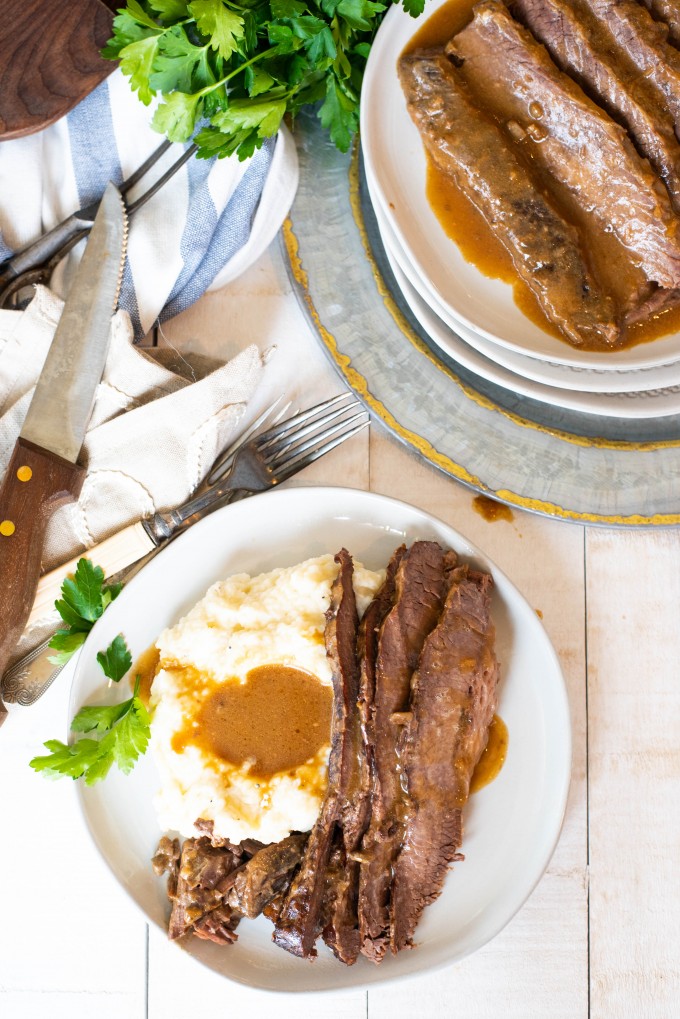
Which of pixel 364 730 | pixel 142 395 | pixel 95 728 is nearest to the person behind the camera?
pixel 364 730

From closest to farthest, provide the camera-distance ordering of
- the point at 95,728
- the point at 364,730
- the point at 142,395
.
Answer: the point at 364,730
the point at 95,728
the point at 142,395

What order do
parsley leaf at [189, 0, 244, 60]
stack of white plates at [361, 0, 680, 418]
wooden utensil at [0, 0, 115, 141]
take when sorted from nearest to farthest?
parsley leaf at [189, 0, 244, 60] → stack of white plates at [361, 0, 680, 418] → wooden utensil at [0, 0, 115, 141]

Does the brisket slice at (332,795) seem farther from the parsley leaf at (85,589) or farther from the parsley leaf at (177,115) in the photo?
the parsley leaf at (177,115)

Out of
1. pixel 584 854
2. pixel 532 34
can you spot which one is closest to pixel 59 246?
pixel 532 34

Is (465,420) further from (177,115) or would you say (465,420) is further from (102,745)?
(102,745)

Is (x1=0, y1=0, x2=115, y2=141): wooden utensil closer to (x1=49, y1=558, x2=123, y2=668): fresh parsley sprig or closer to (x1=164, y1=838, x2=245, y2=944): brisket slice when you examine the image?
(x1=49, y1=558, x2=123, y2=668): fresh parsley sprig

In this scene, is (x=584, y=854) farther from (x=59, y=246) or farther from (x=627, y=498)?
(x=59, y=246)

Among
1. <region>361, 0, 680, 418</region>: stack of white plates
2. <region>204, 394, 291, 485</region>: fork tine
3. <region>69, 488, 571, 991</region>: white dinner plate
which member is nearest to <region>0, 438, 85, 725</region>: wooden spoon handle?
<region>69, 488, 571, 991</region>: white dinner plate
